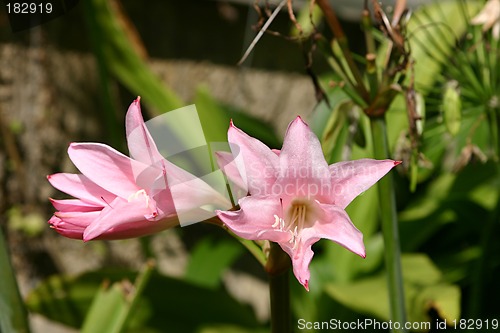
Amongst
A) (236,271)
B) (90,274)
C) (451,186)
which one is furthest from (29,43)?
(451,186)

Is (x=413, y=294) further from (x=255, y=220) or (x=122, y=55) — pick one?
(x=122, y=55)

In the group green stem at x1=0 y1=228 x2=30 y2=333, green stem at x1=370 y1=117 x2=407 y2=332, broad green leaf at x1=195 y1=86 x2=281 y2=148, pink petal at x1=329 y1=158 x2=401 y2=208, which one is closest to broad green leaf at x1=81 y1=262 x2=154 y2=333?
green stem at x1=0 y1=228 x2=30 y2=333

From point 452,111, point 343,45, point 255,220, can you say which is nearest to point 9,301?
point 255,220

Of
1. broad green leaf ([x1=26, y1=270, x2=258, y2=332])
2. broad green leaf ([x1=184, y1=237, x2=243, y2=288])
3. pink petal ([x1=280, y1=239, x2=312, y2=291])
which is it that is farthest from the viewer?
broad green leaf ([x1=184, y1=237, x2=243, y2=288])

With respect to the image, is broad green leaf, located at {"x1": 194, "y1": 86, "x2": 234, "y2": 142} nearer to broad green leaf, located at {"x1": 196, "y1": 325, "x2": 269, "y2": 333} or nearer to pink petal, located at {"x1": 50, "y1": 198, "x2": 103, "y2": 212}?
broad green leaf, located at {"x1": 196, "y1": 325, "x2": 269, "y2": 333}

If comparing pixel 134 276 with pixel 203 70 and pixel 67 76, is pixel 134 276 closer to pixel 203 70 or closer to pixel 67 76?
pixel 67 76

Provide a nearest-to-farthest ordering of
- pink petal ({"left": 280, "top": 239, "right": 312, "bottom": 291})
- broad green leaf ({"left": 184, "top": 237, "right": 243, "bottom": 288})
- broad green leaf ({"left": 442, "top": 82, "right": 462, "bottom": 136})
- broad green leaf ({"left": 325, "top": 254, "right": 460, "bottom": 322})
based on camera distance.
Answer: pink petal ({"left": 280, "top": 239, "right": 312, "bottom": 291}), broad green leaf ({"left": 442, "top": 82, "right": 462, "bottom": 136}), broad green leaf ({"left": 325, "top": 254, "right": 460, "bottom": 322}), broad green leaf ({"left": 184, "top": 237, "right": 243, "bottom": 288})

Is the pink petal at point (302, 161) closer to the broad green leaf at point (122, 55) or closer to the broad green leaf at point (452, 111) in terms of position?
the broad green leaf at point (452, 111)

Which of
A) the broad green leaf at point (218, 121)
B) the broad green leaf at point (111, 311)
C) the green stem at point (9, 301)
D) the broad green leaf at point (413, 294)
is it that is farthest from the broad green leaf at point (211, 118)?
the green stem at point (9, 301)
